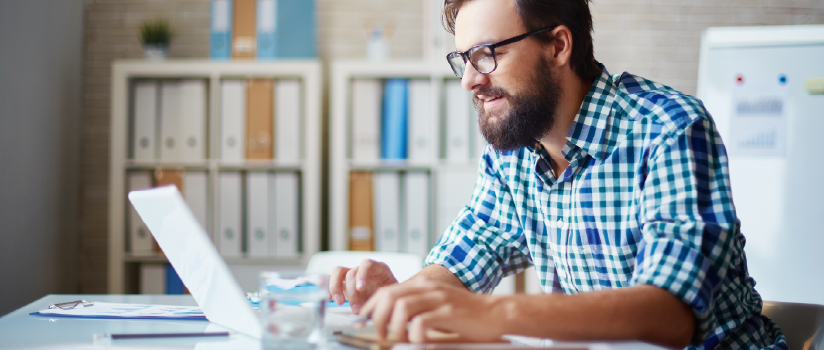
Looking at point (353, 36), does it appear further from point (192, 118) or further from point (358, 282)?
point (358, 282)

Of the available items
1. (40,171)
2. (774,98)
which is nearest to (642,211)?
(774,98)

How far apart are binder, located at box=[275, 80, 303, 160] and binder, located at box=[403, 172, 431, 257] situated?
0.51 m

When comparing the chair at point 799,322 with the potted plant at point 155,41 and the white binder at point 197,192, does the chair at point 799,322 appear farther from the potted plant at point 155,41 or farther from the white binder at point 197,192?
the potted plant at point 155,41

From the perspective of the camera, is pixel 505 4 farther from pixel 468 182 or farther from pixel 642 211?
pixel 468 182

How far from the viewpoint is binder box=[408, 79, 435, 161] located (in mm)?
2377

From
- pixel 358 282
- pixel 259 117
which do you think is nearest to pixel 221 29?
pixel 259 117

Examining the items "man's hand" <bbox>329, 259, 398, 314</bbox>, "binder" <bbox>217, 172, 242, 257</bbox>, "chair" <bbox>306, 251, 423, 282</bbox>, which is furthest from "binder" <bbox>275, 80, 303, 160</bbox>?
"man's hand" <bbox>329, 259, 398, 314</bbox>

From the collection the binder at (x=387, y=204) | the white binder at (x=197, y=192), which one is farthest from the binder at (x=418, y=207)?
the white binder at (x=197, y=192)

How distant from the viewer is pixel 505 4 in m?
1.08

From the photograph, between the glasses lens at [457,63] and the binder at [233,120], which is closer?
the glasses lens at [457,63]

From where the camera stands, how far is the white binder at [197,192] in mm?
2412

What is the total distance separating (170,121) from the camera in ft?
7.94

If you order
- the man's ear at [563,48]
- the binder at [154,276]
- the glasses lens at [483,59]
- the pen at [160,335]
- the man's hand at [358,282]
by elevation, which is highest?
the man's ear at [563,48]

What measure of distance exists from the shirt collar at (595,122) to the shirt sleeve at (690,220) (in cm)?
13
